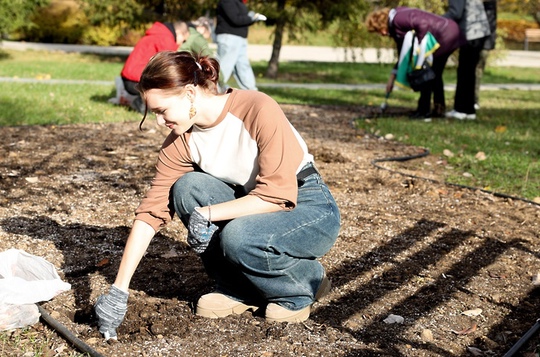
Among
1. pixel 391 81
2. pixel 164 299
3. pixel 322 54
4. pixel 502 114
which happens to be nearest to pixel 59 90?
pixel 391 81

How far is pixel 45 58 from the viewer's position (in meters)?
18.3

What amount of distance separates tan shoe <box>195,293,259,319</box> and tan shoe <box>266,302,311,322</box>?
0.18m

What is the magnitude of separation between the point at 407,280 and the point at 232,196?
3.69 feet

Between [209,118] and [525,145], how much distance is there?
533 cm

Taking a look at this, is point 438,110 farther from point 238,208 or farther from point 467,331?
point 238,208

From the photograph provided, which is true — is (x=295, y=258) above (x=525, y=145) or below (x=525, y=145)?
above

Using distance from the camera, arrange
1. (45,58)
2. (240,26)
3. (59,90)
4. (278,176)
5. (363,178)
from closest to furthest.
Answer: (278,176) → (363,178) → (240,26) → (59,90) → (45,58)

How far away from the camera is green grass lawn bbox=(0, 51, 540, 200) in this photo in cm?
641

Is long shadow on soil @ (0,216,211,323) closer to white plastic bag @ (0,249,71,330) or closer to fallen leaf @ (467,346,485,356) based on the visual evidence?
white plastic bag @ (0,249,71,330)

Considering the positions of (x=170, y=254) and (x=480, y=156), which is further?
(x=480, y=156)

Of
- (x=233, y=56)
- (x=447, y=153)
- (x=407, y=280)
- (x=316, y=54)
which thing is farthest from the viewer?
(x=316, y=54)

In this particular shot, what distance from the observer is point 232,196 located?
126 inches

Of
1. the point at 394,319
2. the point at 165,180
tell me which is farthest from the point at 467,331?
the point at 165,180

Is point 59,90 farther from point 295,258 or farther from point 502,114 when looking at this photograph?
point 295,258
